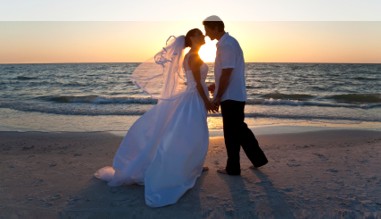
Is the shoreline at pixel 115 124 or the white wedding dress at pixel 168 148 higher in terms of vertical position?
the white wedding dress at pixel 168 148

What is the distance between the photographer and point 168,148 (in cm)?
411

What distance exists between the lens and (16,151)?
671 cm

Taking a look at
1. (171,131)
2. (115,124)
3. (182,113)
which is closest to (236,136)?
(182,113)

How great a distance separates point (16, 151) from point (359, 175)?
18.7 ft

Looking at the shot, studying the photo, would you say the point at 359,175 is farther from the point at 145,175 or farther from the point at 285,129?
the point at 285,129

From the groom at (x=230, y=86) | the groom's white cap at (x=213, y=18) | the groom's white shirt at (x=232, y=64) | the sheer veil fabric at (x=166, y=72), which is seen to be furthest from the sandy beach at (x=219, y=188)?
the groom's white cap at (x=213, y=18)

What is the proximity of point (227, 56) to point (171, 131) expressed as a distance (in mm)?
1100

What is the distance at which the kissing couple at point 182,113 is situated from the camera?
13.7 feet

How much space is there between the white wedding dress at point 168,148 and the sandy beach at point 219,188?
0.17 m

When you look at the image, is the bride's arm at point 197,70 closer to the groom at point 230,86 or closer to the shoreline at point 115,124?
the groom at point 230,86

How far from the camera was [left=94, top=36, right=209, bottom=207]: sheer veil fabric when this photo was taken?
4.02 meters

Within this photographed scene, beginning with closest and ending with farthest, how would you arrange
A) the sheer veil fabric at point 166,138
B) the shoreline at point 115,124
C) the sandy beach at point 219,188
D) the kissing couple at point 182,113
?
1. the sandy beach at point 219,188
2. the sheer veil fabric at point 166,138
3. the kissing couple at point 182,113
4. the shoreline at point 115,124

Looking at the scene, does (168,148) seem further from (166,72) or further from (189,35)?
(189,35)

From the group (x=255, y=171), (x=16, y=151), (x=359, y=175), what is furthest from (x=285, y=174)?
(x=16, y=151)
